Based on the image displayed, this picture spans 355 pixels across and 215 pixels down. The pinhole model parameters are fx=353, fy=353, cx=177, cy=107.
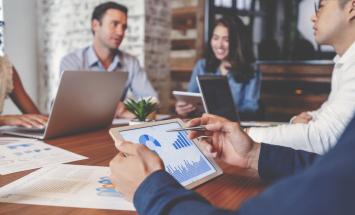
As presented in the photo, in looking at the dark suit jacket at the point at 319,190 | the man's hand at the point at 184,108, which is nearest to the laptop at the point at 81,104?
the man's hand at the point at 184,108

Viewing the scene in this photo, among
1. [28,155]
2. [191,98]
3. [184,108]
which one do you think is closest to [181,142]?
[28,155]

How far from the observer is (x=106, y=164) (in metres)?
1.01

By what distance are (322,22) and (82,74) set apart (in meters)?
1.03

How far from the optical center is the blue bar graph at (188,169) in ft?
2.56

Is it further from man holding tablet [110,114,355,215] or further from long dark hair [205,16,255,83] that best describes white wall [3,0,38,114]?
man holding tablet [110,114,355,215]

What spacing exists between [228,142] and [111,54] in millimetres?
1980

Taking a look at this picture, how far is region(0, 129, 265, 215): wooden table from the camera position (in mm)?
679

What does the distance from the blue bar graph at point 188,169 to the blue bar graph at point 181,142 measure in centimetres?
5

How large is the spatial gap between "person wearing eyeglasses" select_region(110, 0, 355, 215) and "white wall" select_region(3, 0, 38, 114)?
3.13 metres

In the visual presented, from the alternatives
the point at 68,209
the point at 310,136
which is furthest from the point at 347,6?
the point at 68,209

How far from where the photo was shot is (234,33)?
2.83 metres

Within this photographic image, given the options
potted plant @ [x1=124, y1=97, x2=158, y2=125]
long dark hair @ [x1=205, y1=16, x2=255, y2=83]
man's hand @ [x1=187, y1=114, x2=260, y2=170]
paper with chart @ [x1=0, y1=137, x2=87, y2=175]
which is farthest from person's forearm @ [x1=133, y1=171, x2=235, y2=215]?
long dark hair @ [x1=205, y1=16, x2=255, y2=83]

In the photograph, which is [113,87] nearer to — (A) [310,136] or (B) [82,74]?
(B) [82,74]

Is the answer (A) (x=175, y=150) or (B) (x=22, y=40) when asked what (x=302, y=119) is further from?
(B) (x=22, y=40)
